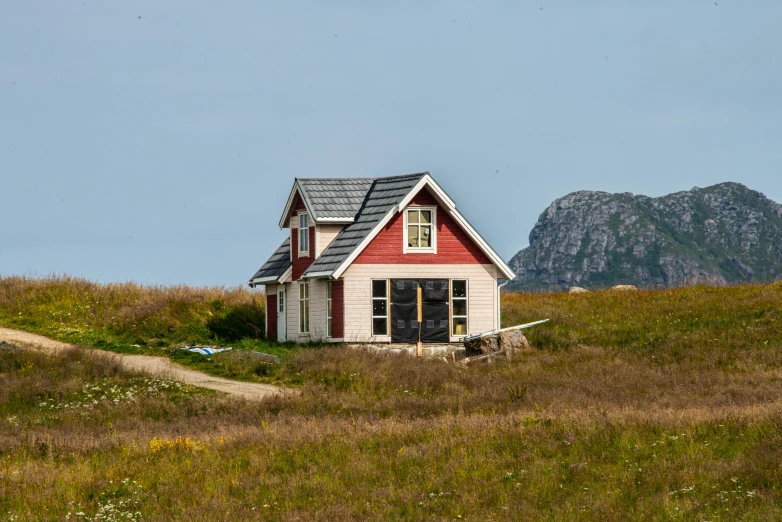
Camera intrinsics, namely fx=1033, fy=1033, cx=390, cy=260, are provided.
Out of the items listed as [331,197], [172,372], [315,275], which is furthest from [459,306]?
[172,372]

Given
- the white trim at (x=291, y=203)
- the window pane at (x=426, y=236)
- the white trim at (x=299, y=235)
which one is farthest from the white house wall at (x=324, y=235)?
the window pane at (x=426, y=236)

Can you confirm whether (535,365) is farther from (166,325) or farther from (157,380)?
(166,325)

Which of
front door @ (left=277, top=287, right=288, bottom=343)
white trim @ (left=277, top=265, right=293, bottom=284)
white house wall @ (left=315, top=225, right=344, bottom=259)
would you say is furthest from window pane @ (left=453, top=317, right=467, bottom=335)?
white trim @ (left=277, top=265, right=293, bottom=284)

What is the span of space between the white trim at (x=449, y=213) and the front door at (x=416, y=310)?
192cm

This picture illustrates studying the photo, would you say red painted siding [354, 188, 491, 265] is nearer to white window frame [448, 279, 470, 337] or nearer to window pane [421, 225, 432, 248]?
window pane [421, 225, 432, 248]

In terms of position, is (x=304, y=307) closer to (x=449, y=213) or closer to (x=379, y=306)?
(x=379, y=306)

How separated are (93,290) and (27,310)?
3767mm

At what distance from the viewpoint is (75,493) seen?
53.2 ft

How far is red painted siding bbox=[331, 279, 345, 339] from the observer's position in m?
38.6

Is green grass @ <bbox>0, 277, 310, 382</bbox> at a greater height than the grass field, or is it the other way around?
green grass @ <bbox>0, 277, 310, 382</bbox>

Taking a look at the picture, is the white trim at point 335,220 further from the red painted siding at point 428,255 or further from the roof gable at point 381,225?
the red painted siding at point 428,255

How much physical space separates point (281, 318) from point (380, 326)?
6591 millimetres

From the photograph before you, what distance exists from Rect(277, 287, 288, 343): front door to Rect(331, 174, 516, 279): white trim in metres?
6.10

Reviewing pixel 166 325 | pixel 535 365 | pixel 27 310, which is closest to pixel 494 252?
pixel 535 365
